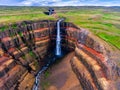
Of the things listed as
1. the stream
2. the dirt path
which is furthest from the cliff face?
the dirt path

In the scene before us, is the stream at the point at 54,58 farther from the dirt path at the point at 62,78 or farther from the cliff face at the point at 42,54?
the dirt path at the point at 62,78

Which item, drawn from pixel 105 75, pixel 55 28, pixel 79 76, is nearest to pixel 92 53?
pixel 79 76

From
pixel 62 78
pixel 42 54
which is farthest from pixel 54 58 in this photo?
pixel 62 78

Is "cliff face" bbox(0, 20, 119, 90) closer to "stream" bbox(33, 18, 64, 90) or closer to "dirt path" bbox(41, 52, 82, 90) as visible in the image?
"stream" bbox(33, 18, 64, 90)

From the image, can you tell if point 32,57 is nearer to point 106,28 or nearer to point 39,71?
point 39,71

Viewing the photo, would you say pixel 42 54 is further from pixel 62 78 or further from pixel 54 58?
pixel 62 78

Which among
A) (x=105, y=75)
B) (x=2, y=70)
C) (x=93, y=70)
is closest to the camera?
(x=105, y=75)
